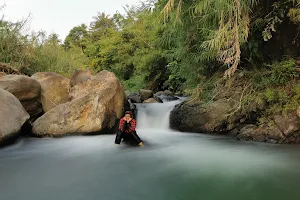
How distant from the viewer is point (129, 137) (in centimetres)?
534

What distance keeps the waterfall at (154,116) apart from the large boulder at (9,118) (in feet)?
9.83

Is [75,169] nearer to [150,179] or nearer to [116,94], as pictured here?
[150,179]

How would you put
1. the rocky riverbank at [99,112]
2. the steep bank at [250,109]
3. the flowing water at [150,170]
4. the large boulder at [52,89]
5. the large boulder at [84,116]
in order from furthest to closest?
the large boulder at [52,89] → the large boulder at [84,116] → the rocky riverbank at [99,112] → the steep bank at [250,109] → the flowing water at [150,170]

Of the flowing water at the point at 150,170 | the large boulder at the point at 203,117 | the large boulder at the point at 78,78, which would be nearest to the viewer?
the flowing water at the point at 150,170

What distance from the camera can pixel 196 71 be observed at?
276 inches

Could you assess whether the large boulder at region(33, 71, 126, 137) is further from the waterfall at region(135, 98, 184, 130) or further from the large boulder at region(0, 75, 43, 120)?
the waterfall at region(135, 98, 184, 130)

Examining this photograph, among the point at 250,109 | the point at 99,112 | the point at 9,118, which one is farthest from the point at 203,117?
the point at 9,118

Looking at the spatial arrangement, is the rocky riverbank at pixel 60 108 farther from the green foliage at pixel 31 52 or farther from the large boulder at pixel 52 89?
the green foliage at pixel 31 52

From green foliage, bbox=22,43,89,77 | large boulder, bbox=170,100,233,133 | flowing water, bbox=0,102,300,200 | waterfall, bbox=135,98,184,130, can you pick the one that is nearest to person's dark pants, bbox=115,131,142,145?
flowing water, bbox=0,102,300,200

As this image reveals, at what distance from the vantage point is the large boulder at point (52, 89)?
7.12 m

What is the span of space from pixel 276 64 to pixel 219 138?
1828 millimetres

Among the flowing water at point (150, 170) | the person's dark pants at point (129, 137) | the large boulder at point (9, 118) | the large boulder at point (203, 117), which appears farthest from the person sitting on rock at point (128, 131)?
the large boulder at point (9, 118)

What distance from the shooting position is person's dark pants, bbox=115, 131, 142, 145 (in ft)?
16.9

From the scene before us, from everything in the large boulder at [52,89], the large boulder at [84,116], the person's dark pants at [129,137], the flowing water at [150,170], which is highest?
the large boulder at [52,89]
